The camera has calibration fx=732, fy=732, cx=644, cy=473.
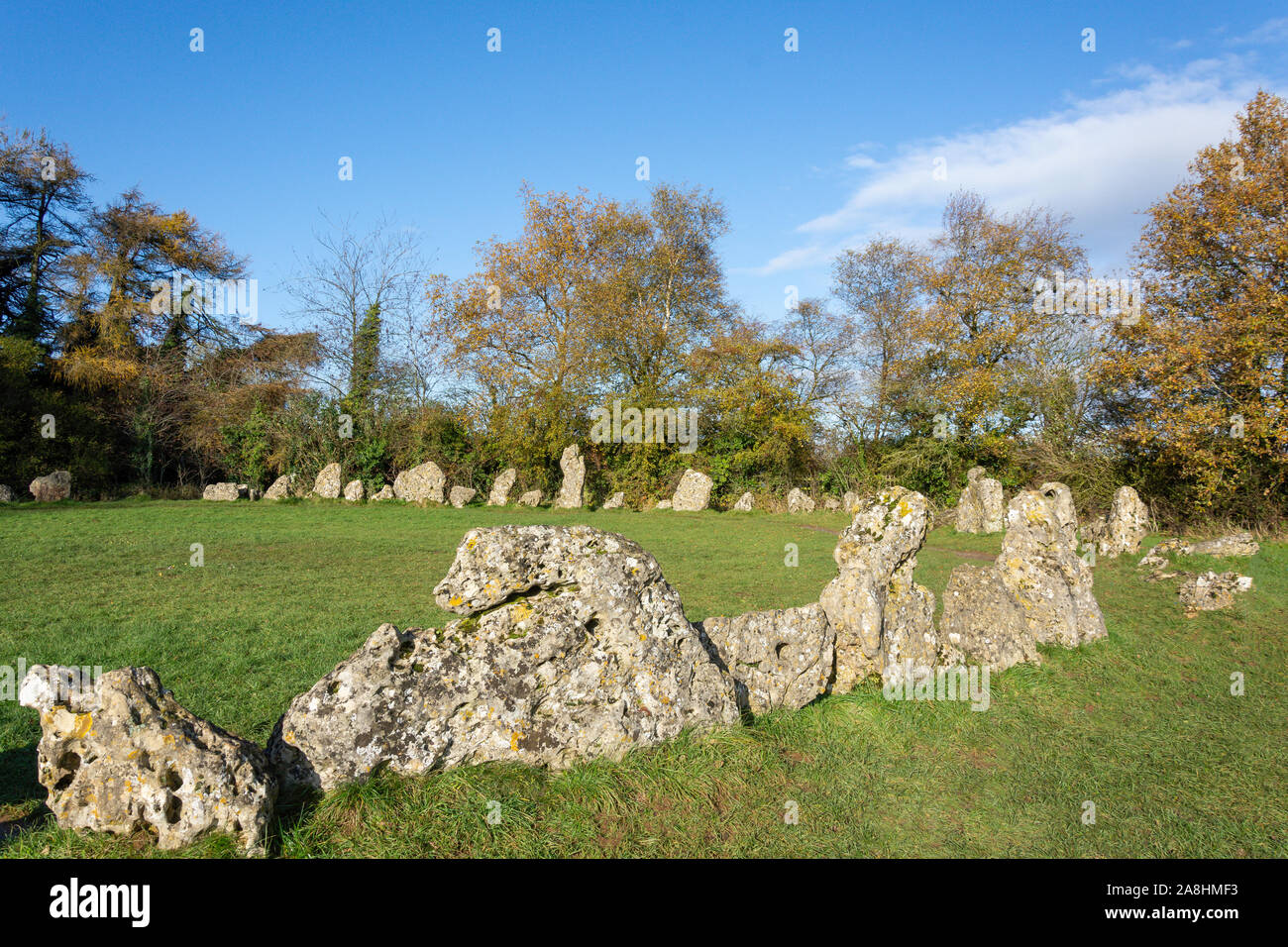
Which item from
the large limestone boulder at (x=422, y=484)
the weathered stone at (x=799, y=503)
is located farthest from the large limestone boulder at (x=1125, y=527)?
the large limestone boulder at (x=422, y=484)

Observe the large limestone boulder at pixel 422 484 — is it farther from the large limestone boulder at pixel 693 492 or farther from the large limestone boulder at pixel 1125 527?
the large limestone boulder at pixel 1125 527

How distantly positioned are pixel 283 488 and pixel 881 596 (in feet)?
80.9

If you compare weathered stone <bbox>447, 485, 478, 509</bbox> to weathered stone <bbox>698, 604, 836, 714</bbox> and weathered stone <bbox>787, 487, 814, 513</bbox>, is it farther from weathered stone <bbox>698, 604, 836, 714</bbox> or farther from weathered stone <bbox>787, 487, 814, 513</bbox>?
weathered stone <bbox>698, 604, 836, 714</bbox>

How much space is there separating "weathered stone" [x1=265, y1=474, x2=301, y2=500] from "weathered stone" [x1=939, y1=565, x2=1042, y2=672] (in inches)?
945

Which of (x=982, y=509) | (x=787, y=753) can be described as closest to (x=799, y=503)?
(x=982, y=509)

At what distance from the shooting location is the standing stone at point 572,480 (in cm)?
2727

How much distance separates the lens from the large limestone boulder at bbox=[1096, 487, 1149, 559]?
15.4 meters

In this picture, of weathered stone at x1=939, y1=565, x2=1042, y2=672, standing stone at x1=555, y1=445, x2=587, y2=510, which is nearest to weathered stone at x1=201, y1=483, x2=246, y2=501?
standing stone at x1=555, y1=445, x2=587, y2=510

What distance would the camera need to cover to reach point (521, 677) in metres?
4.21

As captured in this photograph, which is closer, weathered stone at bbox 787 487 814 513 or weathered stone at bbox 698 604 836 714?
weathered stone at bbox 698 604 836 714

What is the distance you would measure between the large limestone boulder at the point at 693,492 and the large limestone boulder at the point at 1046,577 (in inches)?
771
